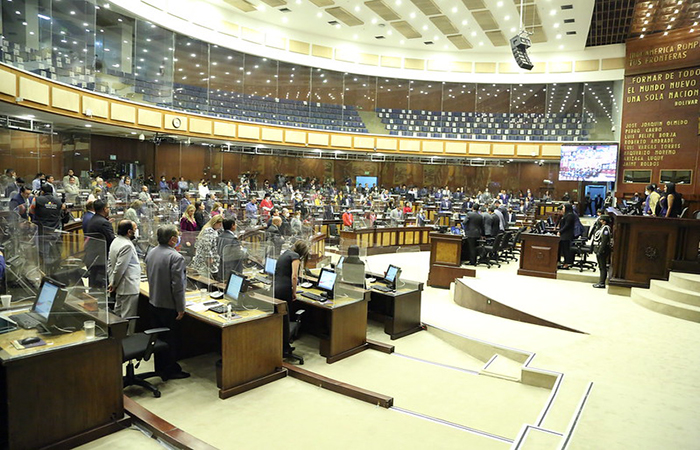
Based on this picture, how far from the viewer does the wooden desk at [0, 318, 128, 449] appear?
2973mm

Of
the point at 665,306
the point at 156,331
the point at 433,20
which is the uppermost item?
the point at 433,20

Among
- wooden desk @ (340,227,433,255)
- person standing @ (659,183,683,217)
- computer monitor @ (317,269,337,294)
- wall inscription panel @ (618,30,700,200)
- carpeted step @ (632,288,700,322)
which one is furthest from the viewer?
wall inscription panel @ (618,30,700,200)

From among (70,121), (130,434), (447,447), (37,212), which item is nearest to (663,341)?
(447,447)

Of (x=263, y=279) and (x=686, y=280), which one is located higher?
(x=263, y=279)

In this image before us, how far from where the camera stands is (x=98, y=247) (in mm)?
4504

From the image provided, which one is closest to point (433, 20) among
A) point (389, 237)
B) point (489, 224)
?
point (389, 237)

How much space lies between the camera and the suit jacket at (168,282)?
4332 mm

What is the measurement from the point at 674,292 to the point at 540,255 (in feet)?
9.06

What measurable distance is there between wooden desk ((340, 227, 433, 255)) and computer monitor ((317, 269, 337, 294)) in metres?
6.56

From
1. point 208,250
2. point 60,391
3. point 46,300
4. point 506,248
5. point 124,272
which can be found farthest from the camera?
point 506,248

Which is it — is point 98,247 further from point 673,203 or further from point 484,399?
point 673,203

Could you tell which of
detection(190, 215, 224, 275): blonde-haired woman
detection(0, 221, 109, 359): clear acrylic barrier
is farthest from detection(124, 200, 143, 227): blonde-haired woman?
detection(190, 215, 224, 275): blonde-haired woman

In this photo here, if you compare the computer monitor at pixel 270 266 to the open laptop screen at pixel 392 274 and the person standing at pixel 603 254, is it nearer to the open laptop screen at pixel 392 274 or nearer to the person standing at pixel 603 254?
the open laptop screen at pixel 392 274

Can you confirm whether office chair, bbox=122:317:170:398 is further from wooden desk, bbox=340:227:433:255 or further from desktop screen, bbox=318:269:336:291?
wooden desk, bbox=340:227:433:255
